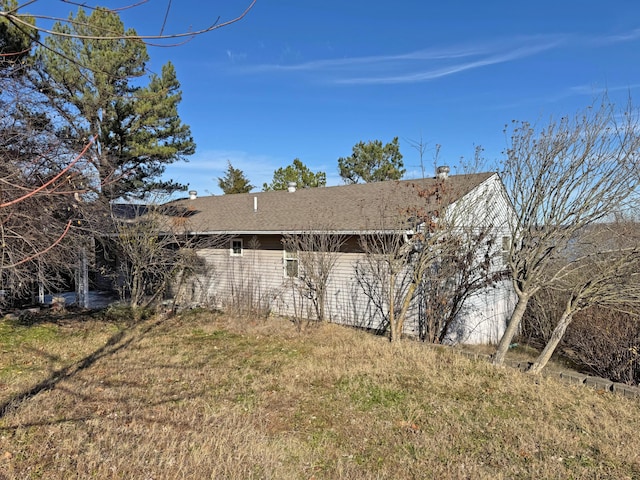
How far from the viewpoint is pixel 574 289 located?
20.4ft

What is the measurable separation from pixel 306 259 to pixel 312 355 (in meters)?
3.36

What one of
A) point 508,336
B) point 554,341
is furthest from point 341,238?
point 554,341

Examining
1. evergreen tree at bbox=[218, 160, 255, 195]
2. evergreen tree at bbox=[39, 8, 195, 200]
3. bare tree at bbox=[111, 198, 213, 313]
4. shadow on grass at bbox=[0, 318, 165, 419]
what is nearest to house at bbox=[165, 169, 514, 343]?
bare tree at bbox=[111, 198, 213, 313]

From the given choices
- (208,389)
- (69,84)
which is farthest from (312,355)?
(69,84)

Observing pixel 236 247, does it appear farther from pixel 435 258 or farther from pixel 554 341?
pixel 554 341

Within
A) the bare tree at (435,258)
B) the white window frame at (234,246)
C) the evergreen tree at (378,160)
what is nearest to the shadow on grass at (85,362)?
the white window frame at (234,246)

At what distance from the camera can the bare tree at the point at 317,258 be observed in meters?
9.67

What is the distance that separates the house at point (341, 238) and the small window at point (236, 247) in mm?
32

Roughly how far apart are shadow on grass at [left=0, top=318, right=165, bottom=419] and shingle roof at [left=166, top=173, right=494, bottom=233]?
408cm

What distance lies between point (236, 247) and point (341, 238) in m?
4.10

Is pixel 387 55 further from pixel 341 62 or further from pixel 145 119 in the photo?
pixel 145 119

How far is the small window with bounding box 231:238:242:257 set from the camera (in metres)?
12.5

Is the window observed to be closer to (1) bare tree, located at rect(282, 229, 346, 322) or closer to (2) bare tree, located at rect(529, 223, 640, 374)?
(1) bare tree, located at rect(282, 229, 346, 322)

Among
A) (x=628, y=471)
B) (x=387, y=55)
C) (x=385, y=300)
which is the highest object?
(x=387, y=55)
